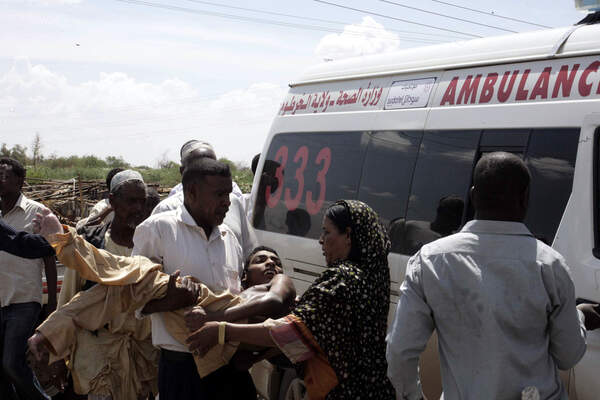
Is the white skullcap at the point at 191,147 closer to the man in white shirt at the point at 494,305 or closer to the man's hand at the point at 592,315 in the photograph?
the man in white shirt at the point at 494,305

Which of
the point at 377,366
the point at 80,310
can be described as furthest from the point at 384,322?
the point at 80,310

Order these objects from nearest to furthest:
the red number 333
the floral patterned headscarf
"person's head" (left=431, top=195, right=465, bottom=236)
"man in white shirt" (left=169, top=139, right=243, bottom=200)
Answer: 1. the floral patterned headscarf
2. "person's head" (left=431, top=195, right=465, bottom=236)
3. "man in white shirt" (left=169, top=139, right=243, bottom=200)
4. the red number 333

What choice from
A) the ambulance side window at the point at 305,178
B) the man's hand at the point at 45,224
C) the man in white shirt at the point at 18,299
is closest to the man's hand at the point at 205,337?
the man's hand at the point at 45,224

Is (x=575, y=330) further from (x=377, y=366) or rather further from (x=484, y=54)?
(x=484, y=54)

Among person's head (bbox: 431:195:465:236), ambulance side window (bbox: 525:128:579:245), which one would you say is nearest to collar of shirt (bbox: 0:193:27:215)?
person's head (bbox: 431:195:465:236)

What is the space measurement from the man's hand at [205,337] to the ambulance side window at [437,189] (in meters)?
1.59

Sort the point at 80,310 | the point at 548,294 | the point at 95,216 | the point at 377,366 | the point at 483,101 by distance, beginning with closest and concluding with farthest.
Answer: the point at 548,294, the point at 377,366, the point at 80,310, the point at 483,101, the point at 95,216

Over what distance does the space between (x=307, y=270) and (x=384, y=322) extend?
2.01 meters

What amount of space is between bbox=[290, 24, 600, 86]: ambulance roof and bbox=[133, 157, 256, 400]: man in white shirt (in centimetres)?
179

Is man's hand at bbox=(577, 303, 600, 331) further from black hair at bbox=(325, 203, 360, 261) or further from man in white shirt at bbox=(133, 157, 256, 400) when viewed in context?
man in white shirt at bbox=(133, 157, 256, 400)

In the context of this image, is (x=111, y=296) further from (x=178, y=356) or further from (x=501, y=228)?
(x=501, y=228)

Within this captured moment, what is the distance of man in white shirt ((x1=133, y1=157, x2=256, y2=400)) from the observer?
10.5 feet

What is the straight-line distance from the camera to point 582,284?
325 cm

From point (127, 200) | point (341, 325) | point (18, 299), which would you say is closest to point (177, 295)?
point (341, 325)
